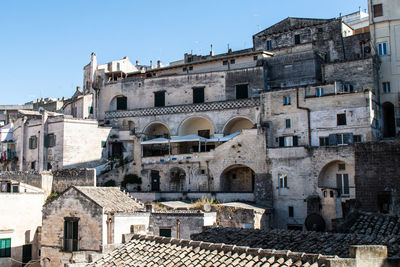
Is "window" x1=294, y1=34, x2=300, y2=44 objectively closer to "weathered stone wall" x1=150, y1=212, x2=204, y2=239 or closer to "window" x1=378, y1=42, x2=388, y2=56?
"window" x1=378, y1=42, x2=388, y2=56

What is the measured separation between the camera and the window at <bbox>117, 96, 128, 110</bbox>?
55.4 m

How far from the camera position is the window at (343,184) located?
1515 inches

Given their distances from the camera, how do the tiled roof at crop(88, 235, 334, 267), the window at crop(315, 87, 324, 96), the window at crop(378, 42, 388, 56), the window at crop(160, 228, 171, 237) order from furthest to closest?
the window at crop(378, 42, 388, 56), the window at crop(315, 87, 324, 96), the window at crop(160, 228, 171, 237), the tiled roof at crop(88, 235, 334, 267)

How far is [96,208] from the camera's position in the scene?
2747 cm

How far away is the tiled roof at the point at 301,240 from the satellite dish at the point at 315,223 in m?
15.5

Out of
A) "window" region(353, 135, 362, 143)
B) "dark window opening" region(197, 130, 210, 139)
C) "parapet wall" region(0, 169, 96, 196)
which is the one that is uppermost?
"dark window opening" region(197, 130, 210, 139)

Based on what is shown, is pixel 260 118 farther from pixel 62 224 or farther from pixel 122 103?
pixel 62 224

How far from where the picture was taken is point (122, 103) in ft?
182

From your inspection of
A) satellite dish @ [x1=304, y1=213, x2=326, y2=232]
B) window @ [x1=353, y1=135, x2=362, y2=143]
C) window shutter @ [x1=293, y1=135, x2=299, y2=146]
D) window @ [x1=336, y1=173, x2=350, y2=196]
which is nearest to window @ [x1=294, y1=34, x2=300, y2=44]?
window shutter @ [x1=293, y1=135, x2=299, y2=146]

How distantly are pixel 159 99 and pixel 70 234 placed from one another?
88.1ft

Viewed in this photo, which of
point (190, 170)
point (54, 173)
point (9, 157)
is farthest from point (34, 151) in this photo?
point (190, 170)

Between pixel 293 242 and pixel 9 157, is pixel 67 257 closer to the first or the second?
pixel 293 242

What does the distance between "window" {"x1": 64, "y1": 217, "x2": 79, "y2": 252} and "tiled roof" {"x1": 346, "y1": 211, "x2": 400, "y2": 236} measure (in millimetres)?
14503

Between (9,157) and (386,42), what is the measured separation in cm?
4040
